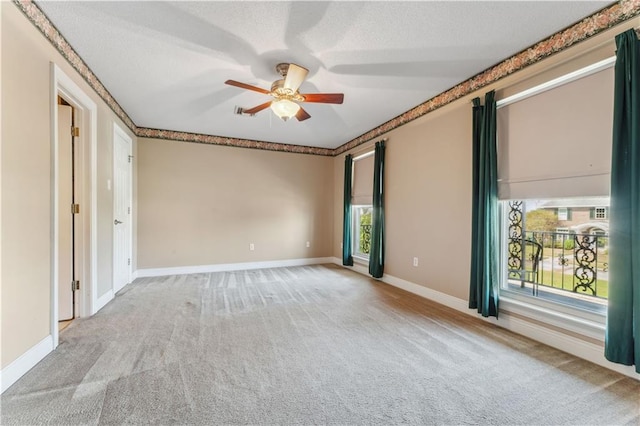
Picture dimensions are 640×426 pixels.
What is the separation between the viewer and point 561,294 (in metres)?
2.51

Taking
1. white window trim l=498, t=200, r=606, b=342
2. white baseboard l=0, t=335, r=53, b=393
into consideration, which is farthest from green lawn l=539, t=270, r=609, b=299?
white baseboard l=0, t=335, r=53, b=393

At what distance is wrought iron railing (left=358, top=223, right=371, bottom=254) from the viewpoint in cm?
543

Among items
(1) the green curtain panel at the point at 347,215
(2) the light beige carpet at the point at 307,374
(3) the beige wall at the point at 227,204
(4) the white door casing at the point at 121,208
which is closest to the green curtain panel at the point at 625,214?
(2) the light beige carpet at the point at 307,374

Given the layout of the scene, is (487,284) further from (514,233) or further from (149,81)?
(149,81)

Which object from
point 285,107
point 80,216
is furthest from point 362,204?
point 80,216

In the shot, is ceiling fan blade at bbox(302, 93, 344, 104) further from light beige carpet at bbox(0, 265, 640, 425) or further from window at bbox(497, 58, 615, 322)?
light beige carpet at bbox(0, 265, 640, 425)

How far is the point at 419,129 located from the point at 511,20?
173cm

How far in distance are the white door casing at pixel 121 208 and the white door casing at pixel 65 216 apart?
782 mm

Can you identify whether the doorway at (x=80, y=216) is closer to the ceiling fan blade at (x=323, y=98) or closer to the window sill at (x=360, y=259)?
the ceiling fan blade at (x=323, y=98)

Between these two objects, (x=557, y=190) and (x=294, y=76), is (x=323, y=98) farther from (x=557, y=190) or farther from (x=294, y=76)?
(x=557, y=190)

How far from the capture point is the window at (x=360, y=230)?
5484 mm

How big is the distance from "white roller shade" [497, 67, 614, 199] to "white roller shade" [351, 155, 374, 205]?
2395 mm

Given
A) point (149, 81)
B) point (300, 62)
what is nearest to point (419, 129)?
point (300, 62)

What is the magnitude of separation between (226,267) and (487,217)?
442 cm
